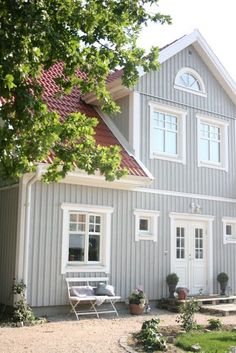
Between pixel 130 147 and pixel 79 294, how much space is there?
181 inches

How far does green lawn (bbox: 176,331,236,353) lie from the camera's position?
29.7 feet

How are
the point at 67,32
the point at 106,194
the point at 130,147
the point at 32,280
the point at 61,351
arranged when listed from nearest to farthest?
the point at 67,32 < the point at 61,351 < the point at 32,280 < the point at 106,194 < the point at 130,147

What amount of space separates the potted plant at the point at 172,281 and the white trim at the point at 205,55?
6.52 m

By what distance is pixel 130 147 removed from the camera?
594 inches

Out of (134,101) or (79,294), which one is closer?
(79,294)

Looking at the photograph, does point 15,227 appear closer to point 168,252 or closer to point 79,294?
point 79,294

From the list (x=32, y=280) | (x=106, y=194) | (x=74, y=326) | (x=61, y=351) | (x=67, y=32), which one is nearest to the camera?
(x=67, y=32)

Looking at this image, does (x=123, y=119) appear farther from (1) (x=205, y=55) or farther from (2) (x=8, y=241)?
(2) (x=8, y=241)

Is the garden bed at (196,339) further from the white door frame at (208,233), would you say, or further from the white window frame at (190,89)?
the white window frame at (190,89)

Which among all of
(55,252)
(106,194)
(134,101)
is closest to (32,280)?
(55,252)

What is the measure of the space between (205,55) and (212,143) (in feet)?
9.69

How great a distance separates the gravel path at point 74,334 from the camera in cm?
909

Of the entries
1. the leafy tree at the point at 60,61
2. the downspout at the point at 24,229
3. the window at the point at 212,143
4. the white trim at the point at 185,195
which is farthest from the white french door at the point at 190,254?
the leafy tree at the point at 60,61

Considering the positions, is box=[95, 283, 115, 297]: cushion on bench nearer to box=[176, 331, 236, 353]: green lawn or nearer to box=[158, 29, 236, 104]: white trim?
box=[176, 331, 236, 353]: green lawn
